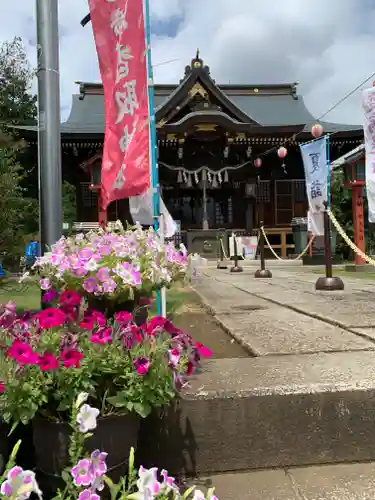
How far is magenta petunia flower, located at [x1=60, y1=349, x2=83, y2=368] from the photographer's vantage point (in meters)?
1.34

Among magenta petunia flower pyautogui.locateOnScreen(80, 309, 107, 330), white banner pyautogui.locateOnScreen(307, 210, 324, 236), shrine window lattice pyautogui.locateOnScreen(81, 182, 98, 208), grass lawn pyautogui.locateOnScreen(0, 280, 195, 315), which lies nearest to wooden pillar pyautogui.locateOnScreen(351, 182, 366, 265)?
white banner pyautogui.locateOnScreen(307, 210, 324, 236)

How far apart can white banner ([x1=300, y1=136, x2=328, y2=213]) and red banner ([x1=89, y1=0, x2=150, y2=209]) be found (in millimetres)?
4738

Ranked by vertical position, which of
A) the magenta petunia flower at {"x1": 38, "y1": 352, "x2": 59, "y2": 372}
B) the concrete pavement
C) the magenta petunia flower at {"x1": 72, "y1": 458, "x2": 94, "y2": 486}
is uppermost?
the magenta petunia flower at {"x1": 38, "y1": 352, "x2": 59, "y2": 372}

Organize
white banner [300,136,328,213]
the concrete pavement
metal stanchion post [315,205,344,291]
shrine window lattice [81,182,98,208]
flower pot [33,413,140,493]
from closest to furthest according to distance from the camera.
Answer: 1. flower pot [33,413,140,493]
2. the concrete pavement
3. metal stanchion post [315,205,344,291]
4. white banner [300,136,328,213]
5. shrine window lattice [81,182,98,208]

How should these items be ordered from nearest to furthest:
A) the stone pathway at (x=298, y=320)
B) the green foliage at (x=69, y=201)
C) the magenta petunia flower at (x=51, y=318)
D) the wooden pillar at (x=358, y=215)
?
1. the magenta petunia flower at (x=51, y=318)
2. the stone pathway at (x=298, y=320)
3. the wooden pillar at (x=358, y=215)
4. the green foliage at (x=69, y=201)

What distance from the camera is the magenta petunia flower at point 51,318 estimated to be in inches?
59.7

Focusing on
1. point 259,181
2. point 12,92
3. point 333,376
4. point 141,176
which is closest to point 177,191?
point 259,181

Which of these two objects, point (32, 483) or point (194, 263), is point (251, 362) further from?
point (32, 483)

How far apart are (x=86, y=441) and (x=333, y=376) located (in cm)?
118

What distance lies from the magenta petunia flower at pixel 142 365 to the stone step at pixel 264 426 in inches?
19.0

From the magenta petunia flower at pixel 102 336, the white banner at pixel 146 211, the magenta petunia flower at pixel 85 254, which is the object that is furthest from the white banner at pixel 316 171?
the magenta petunia flower at pixel 102 336

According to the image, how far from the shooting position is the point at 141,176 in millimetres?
3158

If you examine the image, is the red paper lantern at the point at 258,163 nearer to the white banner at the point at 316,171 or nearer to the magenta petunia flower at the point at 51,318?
the white banner at the point at 316,171

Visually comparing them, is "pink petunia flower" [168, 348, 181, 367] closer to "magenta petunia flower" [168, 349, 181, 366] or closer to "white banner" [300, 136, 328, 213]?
"magenta petunia flower" [168, 349, 181, 366]
